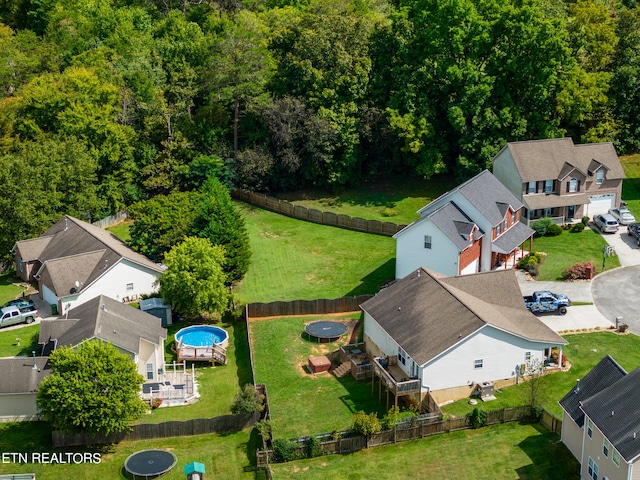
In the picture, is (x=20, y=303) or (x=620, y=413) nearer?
(x=620, y=413)

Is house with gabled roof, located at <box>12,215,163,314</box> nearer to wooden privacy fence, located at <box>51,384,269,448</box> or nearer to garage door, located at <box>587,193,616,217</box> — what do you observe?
wooden privacy fence, located at <box>51,384,269,448</box>

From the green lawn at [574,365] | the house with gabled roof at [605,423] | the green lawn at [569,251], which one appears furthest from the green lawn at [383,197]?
the house with gabled roof at [605,423]

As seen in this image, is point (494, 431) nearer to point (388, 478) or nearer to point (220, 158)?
point (388, 478)

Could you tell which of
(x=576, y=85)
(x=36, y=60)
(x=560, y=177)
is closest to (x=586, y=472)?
(x=560, y=177)

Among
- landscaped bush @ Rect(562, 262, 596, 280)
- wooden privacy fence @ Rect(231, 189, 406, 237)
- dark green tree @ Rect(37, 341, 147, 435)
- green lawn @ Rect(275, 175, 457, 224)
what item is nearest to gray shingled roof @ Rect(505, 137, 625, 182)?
green lawn @ Rect(275, 175, 457, 224)

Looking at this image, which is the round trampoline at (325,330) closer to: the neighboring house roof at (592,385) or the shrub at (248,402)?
the shrub at (248,402)

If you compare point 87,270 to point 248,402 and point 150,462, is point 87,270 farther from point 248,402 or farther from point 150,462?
point 150,462

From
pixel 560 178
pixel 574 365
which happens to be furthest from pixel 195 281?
pixel 560 178
